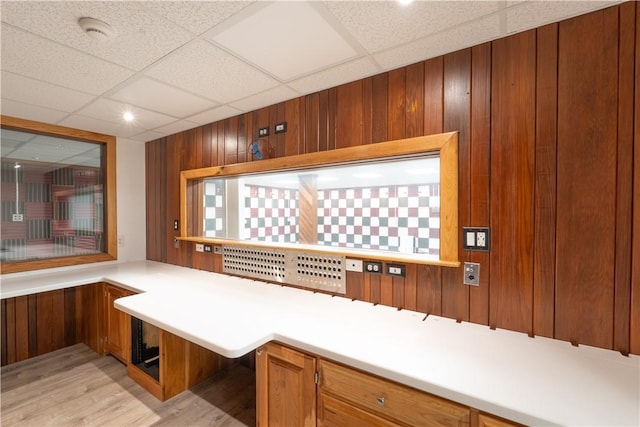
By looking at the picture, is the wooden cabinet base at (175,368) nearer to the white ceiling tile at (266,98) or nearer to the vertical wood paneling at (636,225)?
the white ceiling tile at (266,98)

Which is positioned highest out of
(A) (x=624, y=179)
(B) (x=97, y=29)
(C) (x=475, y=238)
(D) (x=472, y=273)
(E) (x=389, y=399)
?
(B) (x=97, y=29)

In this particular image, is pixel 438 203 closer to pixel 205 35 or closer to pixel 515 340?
pixel 515 340

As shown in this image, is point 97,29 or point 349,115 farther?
point 349,115

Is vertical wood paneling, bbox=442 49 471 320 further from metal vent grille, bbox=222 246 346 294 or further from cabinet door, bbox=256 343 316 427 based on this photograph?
cabinet door, bbox=256 343 316 427

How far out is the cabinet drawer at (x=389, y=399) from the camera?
1.00 m

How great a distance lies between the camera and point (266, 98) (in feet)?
6.99

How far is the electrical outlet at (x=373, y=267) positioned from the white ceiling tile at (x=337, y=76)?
3.93ft

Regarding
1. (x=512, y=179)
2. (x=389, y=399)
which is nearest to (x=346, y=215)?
(x=512, y=179)

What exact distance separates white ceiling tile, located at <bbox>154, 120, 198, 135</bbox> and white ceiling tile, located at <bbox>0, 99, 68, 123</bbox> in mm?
766

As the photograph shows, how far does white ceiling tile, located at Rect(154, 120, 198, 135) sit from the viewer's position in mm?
2711

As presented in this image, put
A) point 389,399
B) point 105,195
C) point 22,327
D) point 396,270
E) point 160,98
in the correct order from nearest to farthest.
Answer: point 389,399 → point 396,270 → point 160,98 → point 22,327 → point 105,195

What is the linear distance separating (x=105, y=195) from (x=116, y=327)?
4.86 ft

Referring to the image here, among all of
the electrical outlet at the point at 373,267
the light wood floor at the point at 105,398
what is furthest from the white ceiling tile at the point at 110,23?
the light wood floor at the point at 105,398

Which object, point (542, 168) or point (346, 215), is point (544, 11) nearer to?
point (542, 168)
